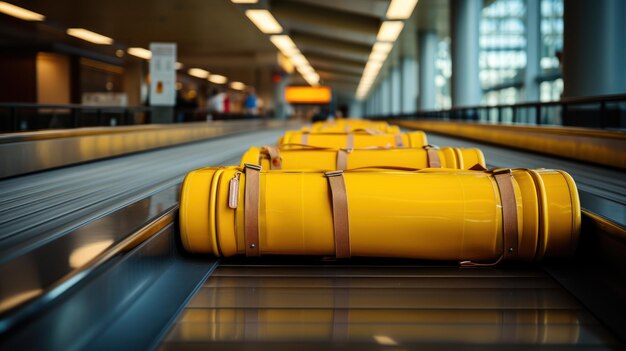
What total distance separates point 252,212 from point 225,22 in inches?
822

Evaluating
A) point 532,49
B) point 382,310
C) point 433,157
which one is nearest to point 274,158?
point 433,157

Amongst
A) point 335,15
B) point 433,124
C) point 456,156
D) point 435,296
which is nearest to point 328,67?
point 335,15

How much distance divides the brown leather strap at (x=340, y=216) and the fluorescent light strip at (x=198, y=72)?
39.6 metres

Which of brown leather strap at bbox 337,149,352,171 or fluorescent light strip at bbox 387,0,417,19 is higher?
fluorescent light strip at bbox 387,0,417,19

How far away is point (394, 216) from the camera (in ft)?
10.0

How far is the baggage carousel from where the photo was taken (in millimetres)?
2107

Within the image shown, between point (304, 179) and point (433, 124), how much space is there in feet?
66.9

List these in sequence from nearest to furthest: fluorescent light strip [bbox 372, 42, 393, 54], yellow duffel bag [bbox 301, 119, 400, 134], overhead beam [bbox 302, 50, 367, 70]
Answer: yellow duffel bag [bbox 301, 119, 400, 134] → fluorescent light strip [bbox 372, 42, 393, 54] → overhead beam [bbox 302, 50, 367, 70]

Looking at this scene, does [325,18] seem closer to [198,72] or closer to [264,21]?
[264,21]

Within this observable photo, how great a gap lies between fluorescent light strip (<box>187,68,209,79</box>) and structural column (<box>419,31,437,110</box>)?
16.8m

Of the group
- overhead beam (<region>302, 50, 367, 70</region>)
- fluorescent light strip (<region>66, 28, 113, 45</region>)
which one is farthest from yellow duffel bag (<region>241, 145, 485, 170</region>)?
overhead beam (<region>302, 50, 367, 70</region>)

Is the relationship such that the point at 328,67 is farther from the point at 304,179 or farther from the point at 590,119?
the point at 304,179

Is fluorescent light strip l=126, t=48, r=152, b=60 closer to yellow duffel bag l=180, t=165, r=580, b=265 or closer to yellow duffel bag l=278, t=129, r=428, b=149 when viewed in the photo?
yellow duffel bag l=278, t=129, r=428, b=149

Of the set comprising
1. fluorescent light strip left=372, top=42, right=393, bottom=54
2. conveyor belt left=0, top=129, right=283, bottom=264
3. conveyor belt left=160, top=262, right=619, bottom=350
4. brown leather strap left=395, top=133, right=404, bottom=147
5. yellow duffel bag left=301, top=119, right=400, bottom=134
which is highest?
fluorescent light strip left=372, top=42, right=393, bottom=54
